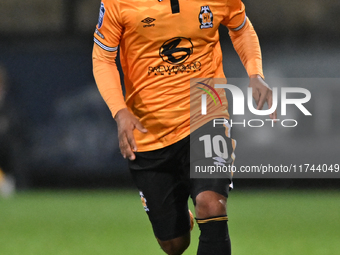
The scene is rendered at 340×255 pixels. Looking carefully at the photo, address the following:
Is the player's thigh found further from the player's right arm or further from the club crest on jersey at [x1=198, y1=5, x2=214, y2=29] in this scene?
the club crest on jersey at [x1=198, y1=5, x2=214, y2=29]

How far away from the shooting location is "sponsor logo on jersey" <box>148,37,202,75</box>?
3838 mm

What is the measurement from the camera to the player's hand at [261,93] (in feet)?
12.6

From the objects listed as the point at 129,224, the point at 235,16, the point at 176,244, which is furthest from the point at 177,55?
the point at 129,224

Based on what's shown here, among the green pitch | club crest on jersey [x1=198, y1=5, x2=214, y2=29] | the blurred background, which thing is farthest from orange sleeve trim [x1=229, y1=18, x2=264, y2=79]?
the blurred background

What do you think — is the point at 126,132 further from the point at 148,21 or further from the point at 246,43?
the point at 246,43

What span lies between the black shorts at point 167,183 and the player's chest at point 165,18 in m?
0.65

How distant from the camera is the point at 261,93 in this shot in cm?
389

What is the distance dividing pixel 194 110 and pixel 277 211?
463 centimetres

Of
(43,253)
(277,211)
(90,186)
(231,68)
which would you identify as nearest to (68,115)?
(90,186)

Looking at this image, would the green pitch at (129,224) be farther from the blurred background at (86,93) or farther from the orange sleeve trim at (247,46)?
the orange sleeve trim at (247,46)

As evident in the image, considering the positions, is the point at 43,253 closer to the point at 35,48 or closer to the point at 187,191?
the point at 187,191

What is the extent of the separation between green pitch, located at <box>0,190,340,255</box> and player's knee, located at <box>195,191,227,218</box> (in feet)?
7.27

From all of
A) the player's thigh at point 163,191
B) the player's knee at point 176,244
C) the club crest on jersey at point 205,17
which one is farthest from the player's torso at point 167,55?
the player's knee at point 176,244

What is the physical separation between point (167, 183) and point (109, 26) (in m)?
1.11
